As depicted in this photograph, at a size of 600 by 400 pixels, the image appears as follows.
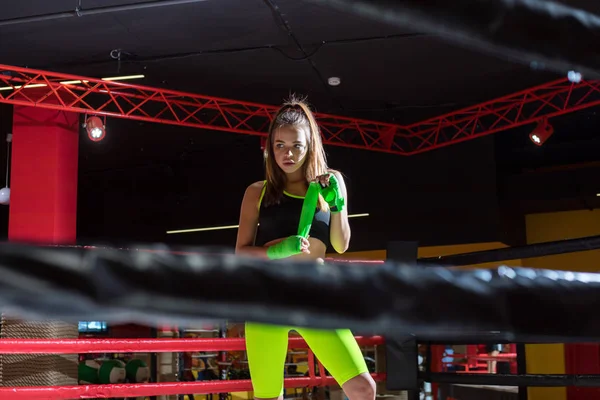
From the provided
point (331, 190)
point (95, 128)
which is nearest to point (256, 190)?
point (331, 190)

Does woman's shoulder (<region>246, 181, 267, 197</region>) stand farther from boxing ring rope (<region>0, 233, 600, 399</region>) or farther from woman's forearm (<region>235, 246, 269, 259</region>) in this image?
boxing ring rope (<region>0, 233, 600, 399</region>)

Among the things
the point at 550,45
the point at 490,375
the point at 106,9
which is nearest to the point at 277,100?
the point at 106,9

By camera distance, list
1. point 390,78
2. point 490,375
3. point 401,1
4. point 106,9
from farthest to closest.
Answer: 1. point 390,78
2. point 106,9
3. point 490,375
4. point 401,1

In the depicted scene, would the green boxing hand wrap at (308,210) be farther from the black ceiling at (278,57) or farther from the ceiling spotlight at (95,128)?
the ceiling spotlight at (95,128)

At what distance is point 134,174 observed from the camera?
11.5 m

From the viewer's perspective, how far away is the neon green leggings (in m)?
1.81

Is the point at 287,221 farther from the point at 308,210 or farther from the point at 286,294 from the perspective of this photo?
the point at 286,294

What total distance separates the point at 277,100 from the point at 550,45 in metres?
7.76

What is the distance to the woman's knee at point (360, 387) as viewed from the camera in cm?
183

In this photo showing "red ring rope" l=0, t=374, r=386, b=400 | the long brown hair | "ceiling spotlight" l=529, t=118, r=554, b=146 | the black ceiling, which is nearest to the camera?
the long brown hair

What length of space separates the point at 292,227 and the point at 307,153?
0.76 feet

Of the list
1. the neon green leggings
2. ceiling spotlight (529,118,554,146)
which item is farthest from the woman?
ceiling spotlight (529,118,554,146)

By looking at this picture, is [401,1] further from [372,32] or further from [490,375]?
[372,32]

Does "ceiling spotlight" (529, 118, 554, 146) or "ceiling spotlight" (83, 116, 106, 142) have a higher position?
"ceiling spotlight" (529, 118, 554, 146)
